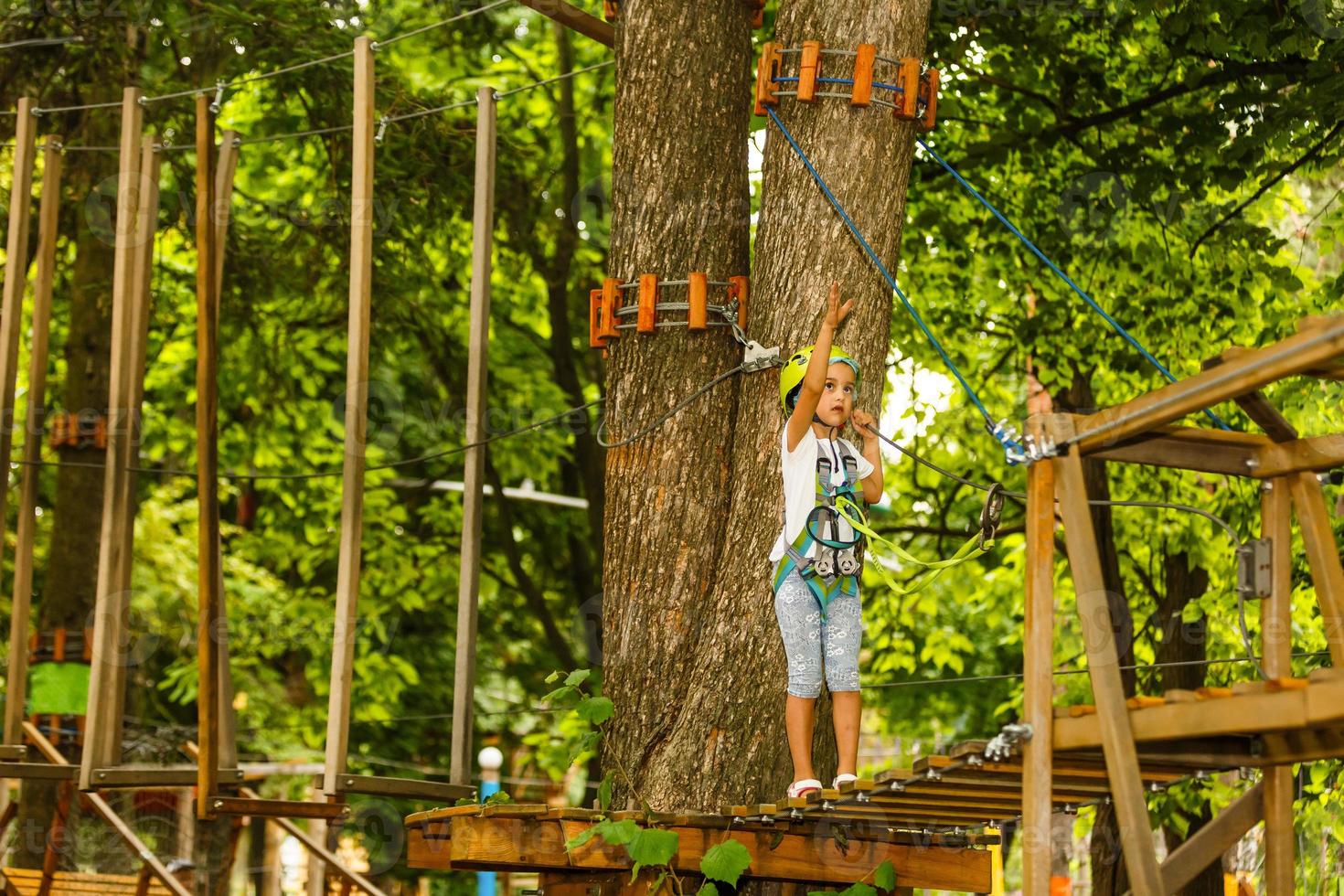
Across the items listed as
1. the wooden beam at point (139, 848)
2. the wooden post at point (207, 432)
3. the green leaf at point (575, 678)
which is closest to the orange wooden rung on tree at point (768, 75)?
the green leaf at point (575, 678)

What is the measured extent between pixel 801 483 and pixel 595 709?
3.28 feet

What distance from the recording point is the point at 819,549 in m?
5.29

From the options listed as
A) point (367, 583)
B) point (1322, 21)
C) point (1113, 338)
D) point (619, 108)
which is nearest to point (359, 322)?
point (619, 108)

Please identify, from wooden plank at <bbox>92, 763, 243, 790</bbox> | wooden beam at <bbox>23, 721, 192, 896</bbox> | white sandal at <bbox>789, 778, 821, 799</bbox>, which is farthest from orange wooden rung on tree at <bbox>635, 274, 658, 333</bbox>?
wooden beam at <bbox>23, 721, 192, 896</bbox>

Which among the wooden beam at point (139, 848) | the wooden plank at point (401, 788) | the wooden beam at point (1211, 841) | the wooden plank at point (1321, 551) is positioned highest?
the wooden plank at point (1321, 551)

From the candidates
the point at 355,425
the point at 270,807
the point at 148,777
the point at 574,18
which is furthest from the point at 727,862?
the point at 574,18

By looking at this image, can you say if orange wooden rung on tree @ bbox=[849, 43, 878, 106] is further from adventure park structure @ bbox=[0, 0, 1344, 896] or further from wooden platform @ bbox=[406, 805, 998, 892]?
wooden platform @ bbox=[406, 805, 998, 892]

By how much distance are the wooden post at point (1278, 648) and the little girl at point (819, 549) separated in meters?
1.35

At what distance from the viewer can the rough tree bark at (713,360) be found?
534cm

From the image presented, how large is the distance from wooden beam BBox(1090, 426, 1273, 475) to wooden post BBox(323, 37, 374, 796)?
9.99 feet

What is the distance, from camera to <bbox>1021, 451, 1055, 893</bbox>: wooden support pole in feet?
12.8

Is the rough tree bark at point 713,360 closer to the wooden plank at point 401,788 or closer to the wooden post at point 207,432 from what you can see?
the wooden plank at point 401,788

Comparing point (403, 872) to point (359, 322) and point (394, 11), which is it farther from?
point (359, 322)

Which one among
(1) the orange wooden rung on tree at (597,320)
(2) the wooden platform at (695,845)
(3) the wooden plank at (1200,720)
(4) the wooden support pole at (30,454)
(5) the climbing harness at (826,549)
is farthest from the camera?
(4) the wooden support pole at (30,454)
